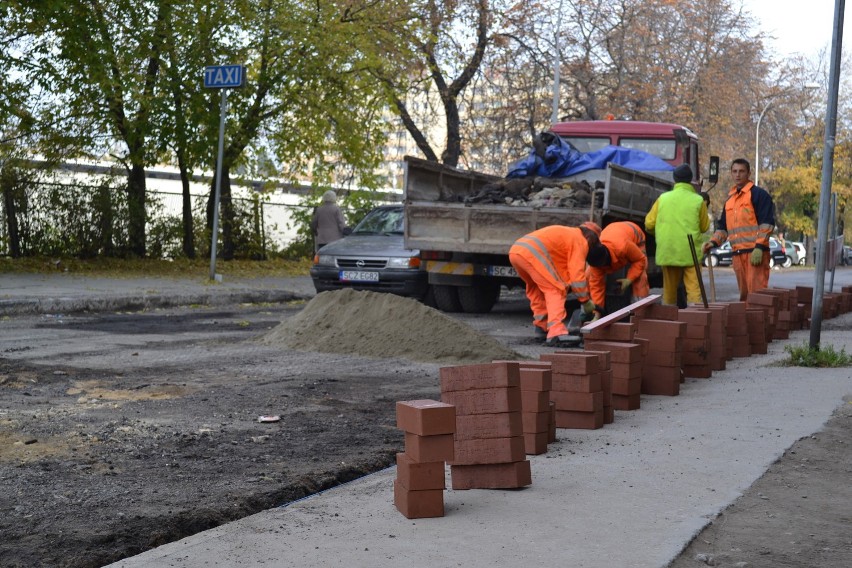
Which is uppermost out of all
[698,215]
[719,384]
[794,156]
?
[794,156]

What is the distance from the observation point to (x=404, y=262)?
15656mm

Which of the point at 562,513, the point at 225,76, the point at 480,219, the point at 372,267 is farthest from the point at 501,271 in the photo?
the point at 562,513

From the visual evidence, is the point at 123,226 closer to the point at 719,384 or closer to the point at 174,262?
the point at 174,262

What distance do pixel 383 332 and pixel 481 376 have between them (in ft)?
18.1

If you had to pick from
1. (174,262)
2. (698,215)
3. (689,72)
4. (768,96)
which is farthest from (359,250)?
(768,96)

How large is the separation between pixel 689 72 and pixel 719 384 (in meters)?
36.7

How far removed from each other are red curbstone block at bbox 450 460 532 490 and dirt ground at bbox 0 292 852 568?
2.06 feet

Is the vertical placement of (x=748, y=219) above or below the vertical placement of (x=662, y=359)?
above

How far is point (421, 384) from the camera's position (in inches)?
325

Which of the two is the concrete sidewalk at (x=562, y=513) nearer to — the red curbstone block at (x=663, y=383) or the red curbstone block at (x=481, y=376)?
the red curbstone block at (x=481, y=376)

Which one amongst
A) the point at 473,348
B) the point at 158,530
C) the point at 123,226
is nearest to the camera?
the point at 158,530

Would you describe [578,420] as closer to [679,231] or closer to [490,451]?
[490,451]

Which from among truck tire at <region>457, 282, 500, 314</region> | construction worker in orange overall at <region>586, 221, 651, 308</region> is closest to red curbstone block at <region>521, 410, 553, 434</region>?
construction worker in orange overall at <region>586, 221, 651, 308</region>

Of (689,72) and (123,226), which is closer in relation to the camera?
(123,226)
